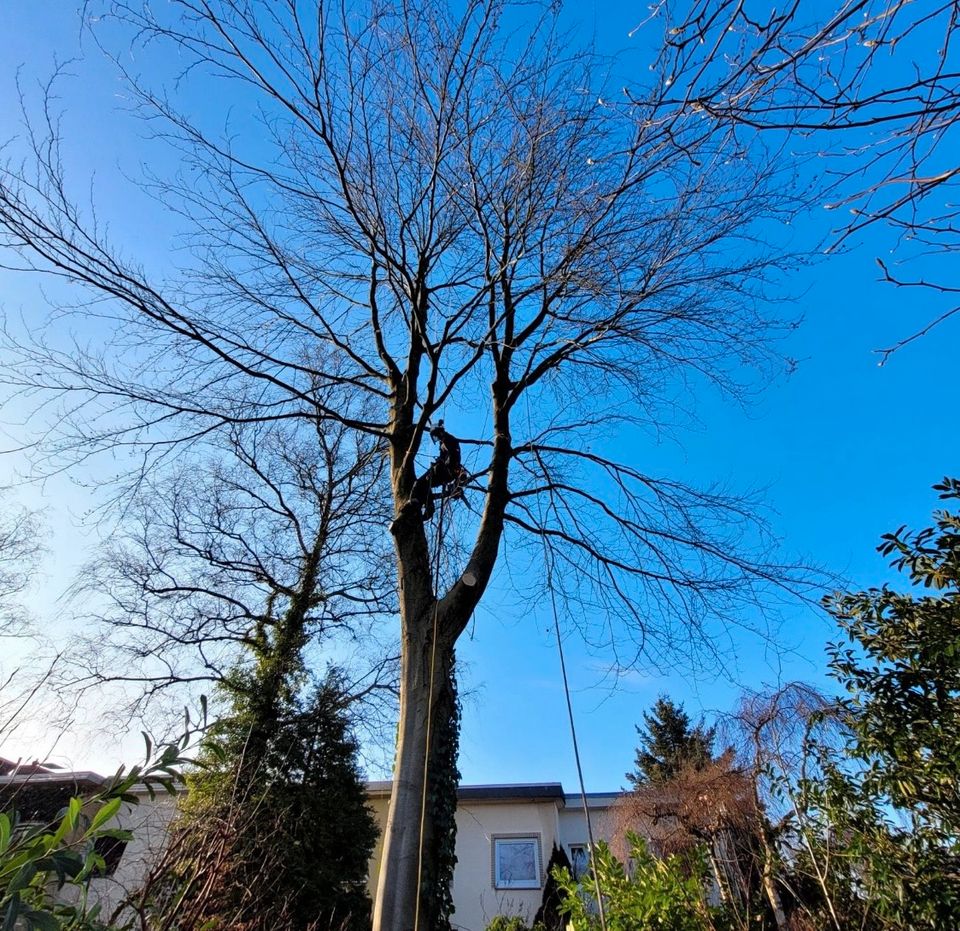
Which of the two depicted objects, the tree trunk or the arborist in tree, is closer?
the tree trunk

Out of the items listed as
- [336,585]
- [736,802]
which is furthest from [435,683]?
[736,802]

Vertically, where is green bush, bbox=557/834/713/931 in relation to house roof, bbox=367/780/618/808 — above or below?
below

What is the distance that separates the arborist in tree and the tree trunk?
0.91 m

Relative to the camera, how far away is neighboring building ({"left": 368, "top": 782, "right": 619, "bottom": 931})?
1183 cm

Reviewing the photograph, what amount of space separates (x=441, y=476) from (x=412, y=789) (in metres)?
2.19

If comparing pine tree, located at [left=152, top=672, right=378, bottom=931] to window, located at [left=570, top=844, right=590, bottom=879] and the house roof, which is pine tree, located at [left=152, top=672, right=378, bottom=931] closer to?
the house roof

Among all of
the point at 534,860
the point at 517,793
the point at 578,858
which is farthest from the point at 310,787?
the point at 578,858

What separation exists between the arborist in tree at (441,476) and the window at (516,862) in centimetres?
1126

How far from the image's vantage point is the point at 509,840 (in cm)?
1262

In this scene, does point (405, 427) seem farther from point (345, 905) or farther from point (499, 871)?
point (499, 871)

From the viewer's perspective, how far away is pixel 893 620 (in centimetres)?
328

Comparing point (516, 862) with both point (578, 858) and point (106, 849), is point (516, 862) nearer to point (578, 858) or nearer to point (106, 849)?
point (578, 858)

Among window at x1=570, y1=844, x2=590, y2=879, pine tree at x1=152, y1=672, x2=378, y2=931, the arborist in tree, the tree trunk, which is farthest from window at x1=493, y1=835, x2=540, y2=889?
the arborist in tree

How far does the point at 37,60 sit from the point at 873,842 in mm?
6166
